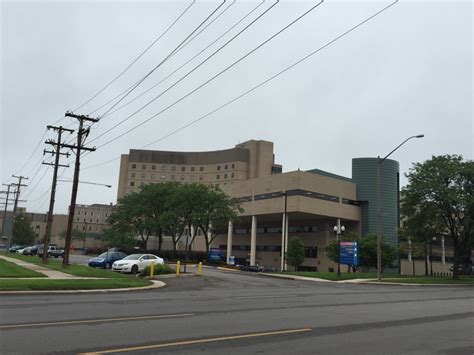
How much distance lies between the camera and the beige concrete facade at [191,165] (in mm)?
136875

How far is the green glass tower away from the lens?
72750mm

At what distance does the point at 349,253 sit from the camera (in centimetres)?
4031

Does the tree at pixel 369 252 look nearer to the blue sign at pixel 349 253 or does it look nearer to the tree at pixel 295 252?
the tree at pixel 295 252

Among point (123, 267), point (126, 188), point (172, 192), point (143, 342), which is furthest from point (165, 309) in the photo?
point (126, 188)

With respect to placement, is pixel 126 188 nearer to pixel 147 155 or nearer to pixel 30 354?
pixel 147 155

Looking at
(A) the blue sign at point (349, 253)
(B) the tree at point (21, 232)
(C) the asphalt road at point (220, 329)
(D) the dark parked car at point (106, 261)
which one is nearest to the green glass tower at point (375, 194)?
(A) the blue sign at point (349, 253)

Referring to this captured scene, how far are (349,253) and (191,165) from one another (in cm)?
10944

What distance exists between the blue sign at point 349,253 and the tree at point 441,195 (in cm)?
983

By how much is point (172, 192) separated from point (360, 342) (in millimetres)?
57773

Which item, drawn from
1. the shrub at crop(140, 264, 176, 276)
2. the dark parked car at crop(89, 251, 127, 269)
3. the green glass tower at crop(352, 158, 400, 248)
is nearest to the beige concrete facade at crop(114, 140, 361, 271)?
the green glass tower at crop(352, 158, 400, 248)

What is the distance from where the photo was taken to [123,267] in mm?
31500

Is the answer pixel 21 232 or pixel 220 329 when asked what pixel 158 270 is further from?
pixel 21 232

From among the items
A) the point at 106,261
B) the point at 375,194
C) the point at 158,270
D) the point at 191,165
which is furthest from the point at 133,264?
the point at 191,165

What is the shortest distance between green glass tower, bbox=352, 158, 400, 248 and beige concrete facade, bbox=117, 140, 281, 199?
62.4 metres
